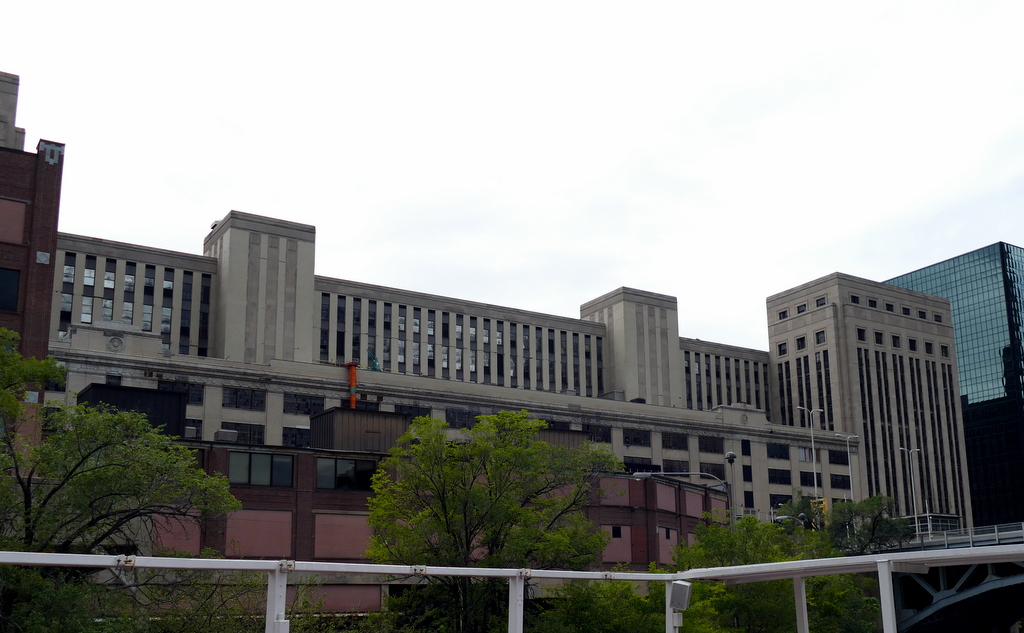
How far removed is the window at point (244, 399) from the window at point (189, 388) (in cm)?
205

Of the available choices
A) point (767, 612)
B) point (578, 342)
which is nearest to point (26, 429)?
point (767, 612)

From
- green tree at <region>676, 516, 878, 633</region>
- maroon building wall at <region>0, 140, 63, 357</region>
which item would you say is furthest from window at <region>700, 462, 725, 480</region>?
maroon building wall at <region>0, 140, 63, 357</region>

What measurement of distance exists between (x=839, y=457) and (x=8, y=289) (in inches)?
4217

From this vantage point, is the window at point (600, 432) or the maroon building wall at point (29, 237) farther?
the window at point (600, 432)

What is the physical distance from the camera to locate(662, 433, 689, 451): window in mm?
115750

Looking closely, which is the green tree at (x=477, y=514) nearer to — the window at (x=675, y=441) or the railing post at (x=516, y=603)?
the railing post at (x=516, y=603)

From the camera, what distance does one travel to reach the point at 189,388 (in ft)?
291

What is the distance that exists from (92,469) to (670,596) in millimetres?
21086

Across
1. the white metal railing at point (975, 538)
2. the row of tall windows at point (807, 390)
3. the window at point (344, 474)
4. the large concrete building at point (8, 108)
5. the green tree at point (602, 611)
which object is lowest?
the green tree at point (602, 611)

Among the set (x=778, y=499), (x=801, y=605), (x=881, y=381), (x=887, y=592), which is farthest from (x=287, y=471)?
(x=881, y=381)

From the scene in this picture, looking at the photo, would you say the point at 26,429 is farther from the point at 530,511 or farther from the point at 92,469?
the point at 530,511

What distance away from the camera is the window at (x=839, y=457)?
13462 centimetres

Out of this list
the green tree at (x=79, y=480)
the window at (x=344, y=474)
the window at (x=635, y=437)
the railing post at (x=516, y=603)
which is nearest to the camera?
the railing post at (x=516, y=603)

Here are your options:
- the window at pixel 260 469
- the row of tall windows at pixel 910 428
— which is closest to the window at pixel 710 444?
the row of tall windows at pixel 910 428
